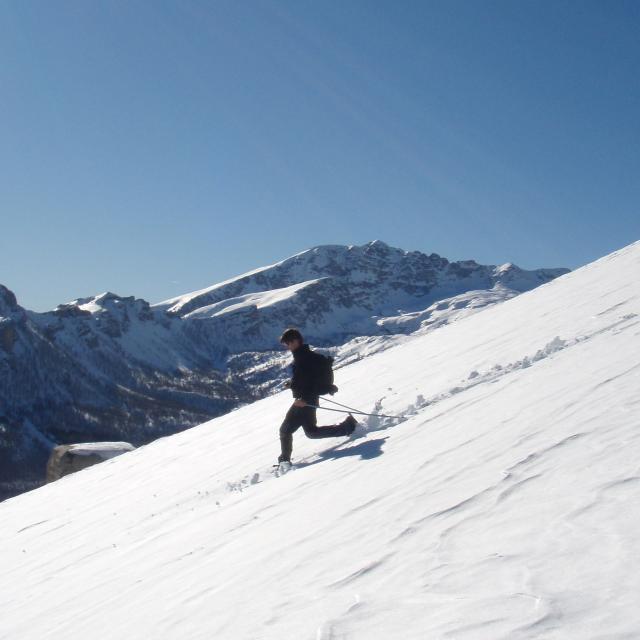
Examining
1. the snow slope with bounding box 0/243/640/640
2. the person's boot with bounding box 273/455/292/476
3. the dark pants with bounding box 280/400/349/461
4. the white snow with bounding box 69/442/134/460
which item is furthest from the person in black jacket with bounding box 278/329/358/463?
the white snow with bounding box 69/442/134/460

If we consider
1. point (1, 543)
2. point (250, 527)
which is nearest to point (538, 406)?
point (250, 527)

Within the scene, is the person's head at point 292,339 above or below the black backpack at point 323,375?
above

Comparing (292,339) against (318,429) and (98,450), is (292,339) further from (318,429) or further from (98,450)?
(98,450)

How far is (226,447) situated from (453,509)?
9.14m

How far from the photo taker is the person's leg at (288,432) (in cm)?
938

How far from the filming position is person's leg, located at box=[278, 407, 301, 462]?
938cm

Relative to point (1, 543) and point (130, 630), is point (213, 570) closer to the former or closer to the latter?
point (130, 630)

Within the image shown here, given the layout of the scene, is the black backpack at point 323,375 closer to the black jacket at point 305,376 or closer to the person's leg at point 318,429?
the black jacket at point 305,376

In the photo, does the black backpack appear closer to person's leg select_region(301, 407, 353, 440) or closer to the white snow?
person's leg select_region(301, 407, 353, 440)

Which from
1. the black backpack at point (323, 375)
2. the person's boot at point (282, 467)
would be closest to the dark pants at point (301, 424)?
the person's boot at point (282, 467)

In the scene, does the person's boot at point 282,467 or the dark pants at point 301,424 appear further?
the dark pants at point 301,424

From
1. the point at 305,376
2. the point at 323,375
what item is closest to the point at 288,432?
the point at 305,376

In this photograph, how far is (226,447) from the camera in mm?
13375

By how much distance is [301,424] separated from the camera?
964cm
